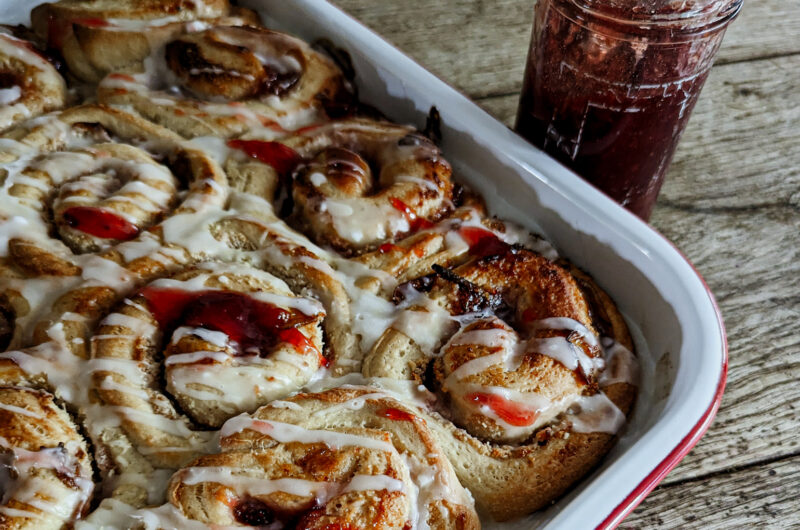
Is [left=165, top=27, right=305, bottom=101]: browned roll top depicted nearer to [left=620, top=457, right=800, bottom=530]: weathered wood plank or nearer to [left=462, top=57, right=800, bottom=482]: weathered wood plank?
[left=462, top=57, right=800, bottom=482]: weathered wood plank

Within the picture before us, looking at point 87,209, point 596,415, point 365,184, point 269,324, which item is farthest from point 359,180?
point 596,415

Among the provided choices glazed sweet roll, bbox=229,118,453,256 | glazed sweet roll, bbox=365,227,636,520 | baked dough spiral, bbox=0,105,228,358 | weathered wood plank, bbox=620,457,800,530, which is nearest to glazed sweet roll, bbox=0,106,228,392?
baked dough spiral, bbox=0,105,228,358

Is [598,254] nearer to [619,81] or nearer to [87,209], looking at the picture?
[619,81]

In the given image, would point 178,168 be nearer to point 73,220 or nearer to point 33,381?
point 73,220

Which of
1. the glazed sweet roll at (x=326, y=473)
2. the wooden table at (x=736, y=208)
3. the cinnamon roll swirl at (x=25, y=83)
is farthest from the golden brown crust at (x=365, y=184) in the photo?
the wooden table at (x=736, y=208)

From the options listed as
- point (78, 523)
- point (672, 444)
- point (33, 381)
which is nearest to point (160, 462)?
point (78, 523)
